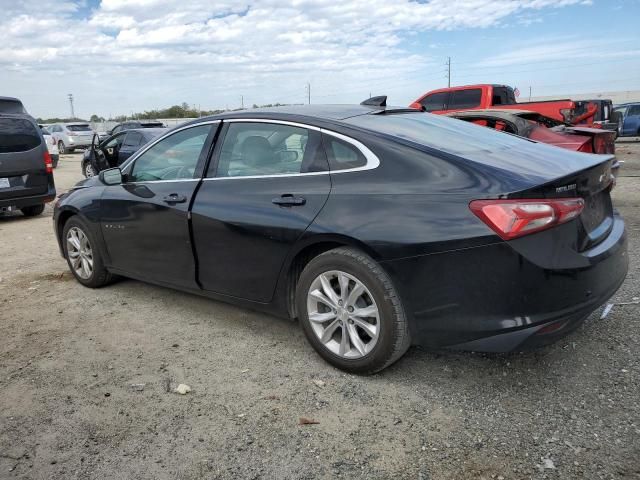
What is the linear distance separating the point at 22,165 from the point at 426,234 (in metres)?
8.26

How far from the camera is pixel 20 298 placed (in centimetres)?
496

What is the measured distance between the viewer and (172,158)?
4289 millimetres

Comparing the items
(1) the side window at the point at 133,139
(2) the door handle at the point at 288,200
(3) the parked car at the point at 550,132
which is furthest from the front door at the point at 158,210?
(1) the side window at the point at 133,139

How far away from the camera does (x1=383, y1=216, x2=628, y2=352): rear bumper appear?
104 inches

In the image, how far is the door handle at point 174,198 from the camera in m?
3.95

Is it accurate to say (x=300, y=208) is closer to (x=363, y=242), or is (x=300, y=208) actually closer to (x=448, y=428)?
(x=363, y=242)

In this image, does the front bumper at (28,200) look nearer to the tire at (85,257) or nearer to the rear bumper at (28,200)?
the rear bumper at (28,200)

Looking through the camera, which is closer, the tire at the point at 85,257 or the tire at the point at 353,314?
the tire at the point at 353,314

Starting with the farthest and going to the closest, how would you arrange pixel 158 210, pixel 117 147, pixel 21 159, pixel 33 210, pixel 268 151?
pixel 117 147, pixel 33 210, pixel 21 159, pixel 158 210, pixel 268 151

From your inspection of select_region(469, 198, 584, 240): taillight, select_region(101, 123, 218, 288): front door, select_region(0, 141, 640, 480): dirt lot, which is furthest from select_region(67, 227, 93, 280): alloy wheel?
select_region(469, 198, 584, 240): taillight

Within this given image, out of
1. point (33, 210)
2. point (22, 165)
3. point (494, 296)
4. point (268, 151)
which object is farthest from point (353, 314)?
point (33, 210)

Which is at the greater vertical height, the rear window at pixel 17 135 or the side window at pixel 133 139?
the rear window at pixel 17 135

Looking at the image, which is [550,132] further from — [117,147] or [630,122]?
[630,122]

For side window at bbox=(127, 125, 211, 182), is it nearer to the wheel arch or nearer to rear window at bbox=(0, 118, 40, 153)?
the wheel arch
